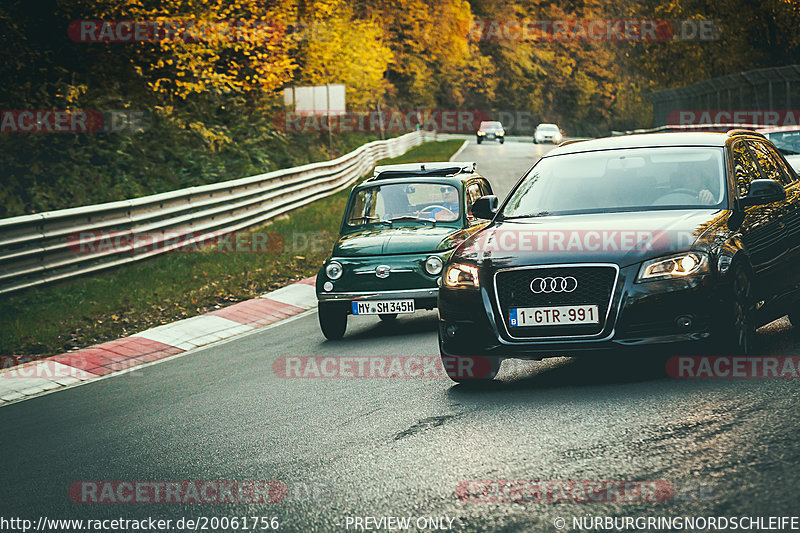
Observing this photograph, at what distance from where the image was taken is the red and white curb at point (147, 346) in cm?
954

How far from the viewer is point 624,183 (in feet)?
25.2

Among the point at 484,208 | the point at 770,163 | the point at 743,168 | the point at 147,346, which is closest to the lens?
the point at 743,168

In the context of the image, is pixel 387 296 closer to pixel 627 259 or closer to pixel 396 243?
pixel 396 243

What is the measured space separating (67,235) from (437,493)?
32.1ft

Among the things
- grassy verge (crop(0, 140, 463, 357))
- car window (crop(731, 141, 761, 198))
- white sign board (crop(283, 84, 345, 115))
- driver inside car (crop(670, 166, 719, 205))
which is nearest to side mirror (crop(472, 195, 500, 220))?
driver inside car (crop(670, 166, 719, 205))

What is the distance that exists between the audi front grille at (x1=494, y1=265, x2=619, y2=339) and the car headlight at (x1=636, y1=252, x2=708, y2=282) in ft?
0.64

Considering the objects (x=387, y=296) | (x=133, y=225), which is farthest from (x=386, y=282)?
(x=133, y=225)

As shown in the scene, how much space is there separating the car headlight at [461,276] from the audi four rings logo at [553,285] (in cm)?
42

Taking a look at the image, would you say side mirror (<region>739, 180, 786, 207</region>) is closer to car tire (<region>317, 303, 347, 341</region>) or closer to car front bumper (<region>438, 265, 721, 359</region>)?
car front bumper (<region>438, 265, 721, 359</region>)

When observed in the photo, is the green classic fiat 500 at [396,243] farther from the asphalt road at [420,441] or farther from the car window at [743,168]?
the car window at [743,168]

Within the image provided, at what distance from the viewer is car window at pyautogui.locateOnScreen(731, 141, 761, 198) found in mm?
7744

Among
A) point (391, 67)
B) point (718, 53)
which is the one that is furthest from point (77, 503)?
point (391, 67)

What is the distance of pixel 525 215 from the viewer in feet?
25.4

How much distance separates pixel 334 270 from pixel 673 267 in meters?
4.82
